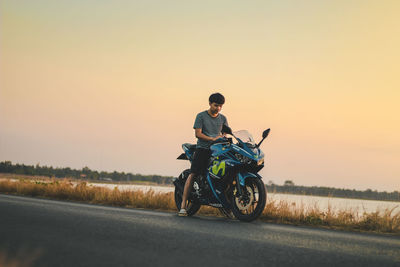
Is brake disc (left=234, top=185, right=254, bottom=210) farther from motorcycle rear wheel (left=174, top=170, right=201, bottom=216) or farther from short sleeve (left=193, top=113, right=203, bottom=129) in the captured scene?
short sleeve (left=193, top=113, right=203, bottom=129)

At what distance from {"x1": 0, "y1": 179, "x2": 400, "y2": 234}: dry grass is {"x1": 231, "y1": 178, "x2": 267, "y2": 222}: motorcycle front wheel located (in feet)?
4.76

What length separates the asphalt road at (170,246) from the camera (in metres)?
3.64

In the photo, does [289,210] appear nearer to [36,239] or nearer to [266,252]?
[266,252]

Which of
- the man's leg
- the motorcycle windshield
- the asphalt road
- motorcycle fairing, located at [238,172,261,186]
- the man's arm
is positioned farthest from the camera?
the man's leg

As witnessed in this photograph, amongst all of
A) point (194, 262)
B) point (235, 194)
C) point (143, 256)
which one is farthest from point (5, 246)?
point (235, 194)

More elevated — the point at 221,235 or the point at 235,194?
the point at 235,194

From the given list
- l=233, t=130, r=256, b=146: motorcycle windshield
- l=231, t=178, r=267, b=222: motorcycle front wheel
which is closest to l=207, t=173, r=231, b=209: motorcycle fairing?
l=231, t=178, r=267, b=222: motorcycle front wheel

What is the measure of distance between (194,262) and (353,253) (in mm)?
1755

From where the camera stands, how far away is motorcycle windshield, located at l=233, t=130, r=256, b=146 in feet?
24.5

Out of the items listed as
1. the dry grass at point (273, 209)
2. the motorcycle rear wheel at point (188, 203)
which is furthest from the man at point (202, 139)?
the dry grass at point (273, 209)

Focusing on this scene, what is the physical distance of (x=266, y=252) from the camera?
13.3ft

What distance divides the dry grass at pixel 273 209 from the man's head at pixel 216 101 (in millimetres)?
2565

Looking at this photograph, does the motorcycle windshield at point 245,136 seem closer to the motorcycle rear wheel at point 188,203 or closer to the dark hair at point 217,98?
the dark hair at point 217,98

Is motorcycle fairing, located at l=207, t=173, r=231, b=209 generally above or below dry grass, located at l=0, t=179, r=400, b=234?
above
